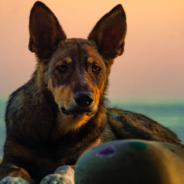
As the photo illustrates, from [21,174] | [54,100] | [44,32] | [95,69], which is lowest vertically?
[21,174]

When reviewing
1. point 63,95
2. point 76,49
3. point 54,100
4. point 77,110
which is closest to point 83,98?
point 77,110

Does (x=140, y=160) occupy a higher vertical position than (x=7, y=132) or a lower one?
higher

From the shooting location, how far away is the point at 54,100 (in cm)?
496

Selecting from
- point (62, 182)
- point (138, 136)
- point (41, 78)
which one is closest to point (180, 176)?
point (62, 182)

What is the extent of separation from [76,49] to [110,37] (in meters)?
0.79

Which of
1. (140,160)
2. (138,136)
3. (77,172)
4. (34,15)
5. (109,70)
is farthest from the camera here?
(138,136)

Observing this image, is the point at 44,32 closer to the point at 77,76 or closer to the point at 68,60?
the point at 68,60

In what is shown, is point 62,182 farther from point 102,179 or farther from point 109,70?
point 109,70

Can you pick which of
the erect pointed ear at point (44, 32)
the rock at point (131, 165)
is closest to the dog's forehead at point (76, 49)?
the erect pointed ear at point (44, 32)

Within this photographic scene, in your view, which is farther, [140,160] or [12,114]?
[12,114]

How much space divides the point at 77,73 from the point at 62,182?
164 centimetres

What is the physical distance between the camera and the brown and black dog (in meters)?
4.88

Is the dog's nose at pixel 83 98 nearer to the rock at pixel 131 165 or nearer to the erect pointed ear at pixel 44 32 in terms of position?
the erect pointed ear at pixel 44 32

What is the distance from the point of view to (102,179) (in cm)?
254
